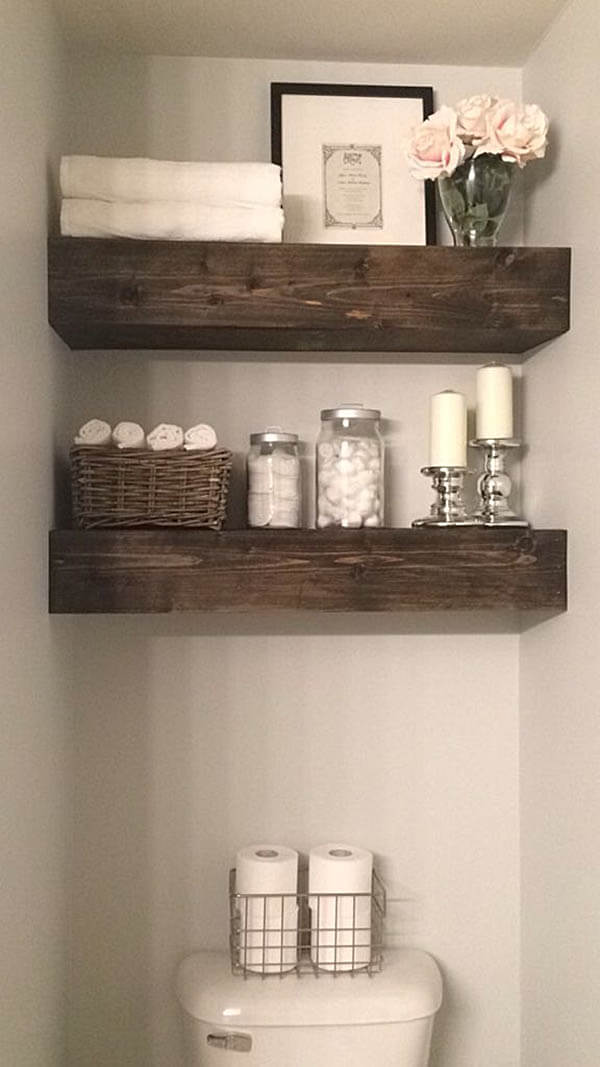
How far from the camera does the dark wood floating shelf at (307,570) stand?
1.77 meters

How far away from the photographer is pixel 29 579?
1.63m

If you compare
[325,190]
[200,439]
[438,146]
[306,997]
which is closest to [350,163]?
[325,190]

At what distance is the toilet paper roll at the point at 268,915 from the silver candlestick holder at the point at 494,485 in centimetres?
67

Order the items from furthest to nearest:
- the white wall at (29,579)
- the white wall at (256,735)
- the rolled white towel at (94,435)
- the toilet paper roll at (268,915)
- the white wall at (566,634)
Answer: the white wall at (256,735) < the toilet paper roll at (268,915) < the rolled white towel at (94,435) < the white wall at (566,634) < the white wall at (29,579)

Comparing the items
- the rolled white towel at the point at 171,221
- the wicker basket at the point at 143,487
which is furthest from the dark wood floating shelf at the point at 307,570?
the rolled white towel at the point at 171,221

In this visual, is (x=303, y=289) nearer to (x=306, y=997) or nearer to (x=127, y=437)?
(x=127, y=437)

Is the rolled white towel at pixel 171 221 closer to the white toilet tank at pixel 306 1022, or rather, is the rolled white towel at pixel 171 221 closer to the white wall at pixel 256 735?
the white wall at pixel 256 735

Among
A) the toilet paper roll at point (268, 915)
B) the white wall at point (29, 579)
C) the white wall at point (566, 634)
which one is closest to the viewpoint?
the white wall at point (29, 579)

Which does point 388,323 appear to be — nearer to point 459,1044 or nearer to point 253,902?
point 253,902

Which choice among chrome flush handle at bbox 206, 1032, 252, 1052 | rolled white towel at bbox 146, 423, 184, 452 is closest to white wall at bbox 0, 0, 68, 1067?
rolled white towel at bbox 146, 423, 184, 452

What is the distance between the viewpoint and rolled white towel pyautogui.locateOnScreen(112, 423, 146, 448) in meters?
1.81

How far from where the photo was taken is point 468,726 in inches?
81.7

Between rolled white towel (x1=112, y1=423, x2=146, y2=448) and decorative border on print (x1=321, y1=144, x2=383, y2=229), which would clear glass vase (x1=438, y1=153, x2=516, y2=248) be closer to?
decorative border on print (x1=321, y1=144, x2=383, y2=229)

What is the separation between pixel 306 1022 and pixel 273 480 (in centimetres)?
87
